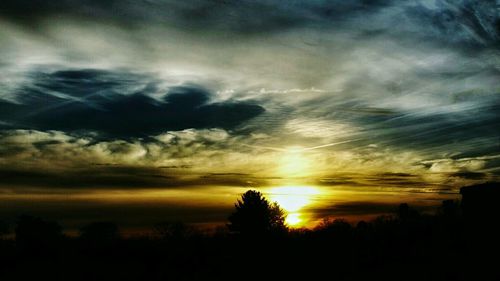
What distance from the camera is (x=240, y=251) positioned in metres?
18.9

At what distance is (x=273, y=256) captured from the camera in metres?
17.7

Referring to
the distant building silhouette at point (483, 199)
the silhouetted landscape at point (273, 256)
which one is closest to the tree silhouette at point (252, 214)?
the distant building silhouette at point (483, 199)

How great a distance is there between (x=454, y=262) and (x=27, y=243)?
20.1 m

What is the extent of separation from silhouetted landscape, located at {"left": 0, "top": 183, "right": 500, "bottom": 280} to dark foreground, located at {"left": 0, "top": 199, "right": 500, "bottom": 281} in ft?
0.11

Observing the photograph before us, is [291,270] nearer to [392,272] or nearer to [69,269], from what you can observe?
[392,272]

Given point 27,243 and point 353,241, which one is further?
point 27,243

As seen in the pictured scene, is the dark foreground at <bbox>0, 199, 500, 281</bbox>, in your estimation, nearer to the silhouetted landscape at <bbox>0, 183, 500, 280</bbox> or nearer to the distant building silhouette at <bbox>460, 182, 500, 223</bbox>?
the silhouetted landscape at <bbox>0, 183, 500, 280</bbox>

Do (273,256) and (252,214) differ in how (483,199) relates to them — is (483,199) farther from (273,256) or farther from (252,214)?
(252,214)

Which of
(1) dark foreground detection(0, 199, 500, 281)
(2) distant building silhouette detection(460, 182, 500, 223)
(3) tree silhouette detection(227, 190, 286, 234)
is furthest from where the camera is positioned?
(3) tree silhouette detection(227, 190, 286, 234)

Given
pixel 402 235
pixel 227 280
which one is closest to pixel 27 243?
pixel 227 280

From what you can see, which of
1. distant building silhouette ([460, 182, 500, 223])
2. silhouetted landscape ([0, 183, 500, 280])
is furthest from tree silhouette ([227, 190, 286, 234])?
silhouetted landscape ([0, 183, 500, 280])

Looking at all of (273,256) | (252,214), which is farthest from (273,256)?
(252,214)

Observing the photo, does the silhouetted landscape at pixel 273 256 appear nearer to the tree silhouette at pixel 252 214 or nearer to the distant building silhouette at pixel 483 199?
the distant building silhouette at pixel 483 199

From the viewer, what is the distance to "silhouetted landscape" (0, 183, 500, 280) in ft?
49.1
